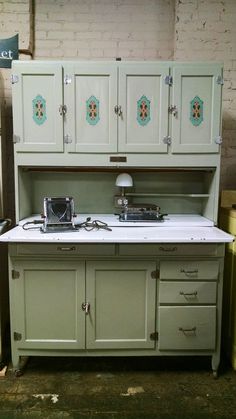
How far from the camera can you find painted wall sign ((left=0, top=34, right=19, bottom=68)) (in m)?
2.67

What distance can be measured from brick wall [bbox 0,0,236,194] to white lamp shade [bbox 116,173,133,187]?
3.38 feet

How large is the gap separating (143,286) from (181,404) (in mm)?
710

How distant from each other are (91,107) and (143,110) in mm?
373

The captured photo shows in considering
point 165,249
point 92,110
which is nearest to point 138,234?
point 165,249

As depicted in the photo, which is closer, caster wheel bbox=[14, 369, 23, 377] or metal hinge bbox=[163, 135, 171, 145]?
caster wheel bbox=[14, 369, 23, 377]

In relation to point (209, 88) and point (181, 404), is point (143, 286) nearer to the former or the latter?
point (181, 404)

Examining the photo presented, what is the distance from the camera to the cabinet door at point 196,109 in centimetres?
236

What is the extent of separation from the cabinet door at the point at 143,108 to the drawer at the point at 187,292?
0.95m

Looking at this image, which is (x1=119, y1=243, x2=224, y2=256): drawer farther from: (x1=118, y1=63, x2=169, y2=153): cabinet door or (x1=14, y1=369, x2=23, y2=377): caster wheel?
(x1=14, y1=369, x2=23, y2=377): caster wheel

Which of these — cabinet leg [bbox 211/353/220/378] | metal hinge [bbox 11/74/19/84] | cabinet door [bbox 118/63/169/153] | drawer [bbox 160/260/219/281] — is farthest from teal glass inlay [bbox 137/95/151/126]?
cabinet leg [bbox 211/353/220/378]

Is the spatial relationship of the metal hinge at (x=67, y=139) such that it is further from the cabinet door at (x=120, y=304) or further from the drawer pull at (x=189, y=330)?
the drawer pull at (x=189, y=330)

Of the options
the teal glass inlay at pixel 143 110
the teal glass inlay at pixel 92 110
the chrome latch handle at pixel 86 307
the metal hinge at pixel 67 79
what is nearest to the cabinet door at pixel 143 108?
the teal glass inlay at pixel 143 110

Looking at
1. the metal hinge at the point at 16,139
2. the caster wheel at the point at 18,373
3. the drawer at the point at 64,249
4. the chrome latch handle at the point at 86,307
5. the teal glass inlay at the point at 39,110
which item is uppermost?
the teal glass inlay at the point at 39,110

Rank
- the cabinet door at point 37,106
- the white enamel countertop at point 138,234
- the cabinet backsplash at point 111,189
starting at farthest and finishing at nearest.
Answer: the cabinet backsplash at point 111,189 < the cabinet door at point 37,106 < the white enamel countertop at point 138,234
